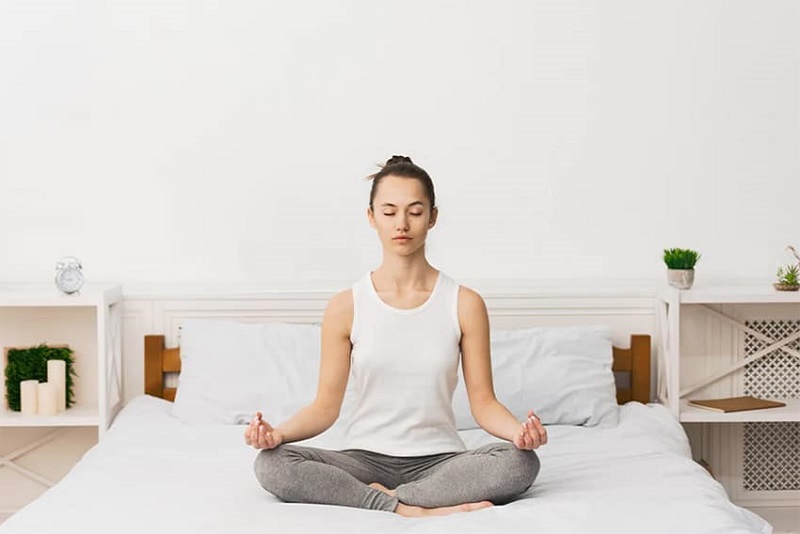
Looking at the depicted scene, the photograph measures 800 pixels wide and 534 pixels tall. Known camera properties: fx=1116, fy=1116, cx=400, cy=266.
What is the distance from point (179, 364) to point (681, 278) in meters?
1.48

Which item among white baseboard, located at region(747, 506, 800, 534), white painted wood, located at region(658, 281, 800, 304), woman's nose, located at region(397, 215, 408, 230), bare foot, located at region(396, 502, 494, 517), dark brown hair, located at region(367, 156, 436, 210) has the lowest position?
white baseboard, located at region(747, 506, 800, 534)

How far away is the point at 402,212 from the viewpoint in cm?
230

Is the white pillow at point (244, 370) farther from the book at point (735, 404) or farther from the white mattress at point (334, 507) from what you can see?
the book at point (735, 404)

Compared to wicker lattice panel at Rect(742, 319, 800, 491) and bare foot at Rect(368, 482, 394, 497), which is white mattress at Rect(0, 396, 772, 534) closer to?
bare foot at Rect(368, 482, 394, 497)

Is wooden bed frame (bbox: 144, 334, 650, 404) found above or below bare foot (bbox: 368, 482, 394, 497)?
above

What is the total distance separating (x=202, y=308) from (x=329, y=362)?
105cm

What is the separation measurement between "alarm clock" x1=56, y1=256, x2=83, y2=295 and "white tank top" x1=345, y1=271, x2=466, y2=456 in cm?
111

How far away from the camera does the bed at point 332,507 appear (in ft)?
6.59

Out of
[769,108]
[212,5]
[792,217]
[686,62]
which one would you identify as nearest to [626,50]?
[686,62]

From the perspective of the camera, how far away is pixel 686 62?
3.39 meters

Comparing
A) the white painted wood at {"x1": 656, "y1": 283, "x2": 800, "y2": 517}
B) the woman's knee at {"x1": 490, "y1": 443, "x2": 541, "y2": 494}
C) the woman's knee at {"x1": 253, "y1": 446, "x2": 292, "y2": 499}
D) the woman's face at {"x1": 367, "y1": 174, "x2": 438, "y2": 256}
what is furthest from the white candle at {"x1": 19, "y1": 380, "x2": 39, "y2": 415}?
the white painted wood at {"x1": 656, "y1": 283, "x2": 800, "y2": 517}

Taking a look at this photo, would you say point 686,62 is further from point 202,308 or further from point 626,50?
point 202,308

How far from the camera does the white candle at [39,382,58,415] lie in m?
3.16

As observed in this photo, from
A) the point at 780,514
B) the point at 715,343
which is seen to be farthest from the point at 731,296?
the point at 780,514
